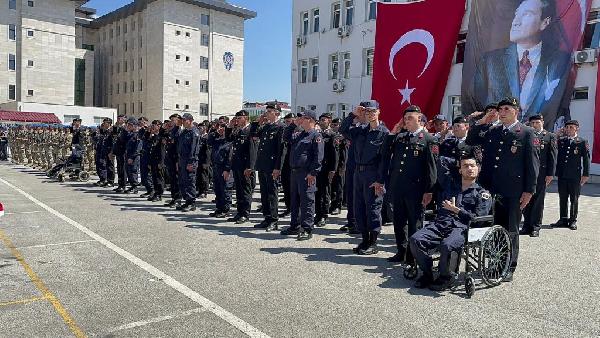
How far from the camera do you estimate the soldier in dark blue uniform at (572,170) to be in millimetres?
9398

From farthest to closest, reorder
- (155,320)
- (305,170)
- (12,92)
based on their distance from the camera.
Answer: (12,92)
(305,170)
(155,320)

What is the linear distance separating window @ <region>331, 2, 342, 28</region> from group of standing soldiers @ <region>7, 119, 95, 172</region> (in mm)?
17059

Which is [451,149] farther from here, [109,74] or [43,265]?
[109,74]

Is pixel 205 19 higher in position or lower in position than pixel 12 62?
higher

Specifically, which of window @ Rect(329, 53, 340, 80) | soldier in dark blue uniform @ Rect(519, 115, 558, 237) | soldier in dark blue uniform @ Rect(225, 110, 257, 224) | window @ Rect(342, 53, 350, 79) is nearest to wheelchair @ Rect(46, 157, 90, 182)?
soldier in dark blue uniform @ Rect(225, 110, 257, 224)

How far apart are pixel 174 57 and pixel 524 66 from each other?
5234 cm

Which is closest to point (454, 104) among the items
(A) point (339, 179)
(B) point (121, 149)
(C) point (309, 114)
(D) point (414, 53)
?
(D) point (414, 53)

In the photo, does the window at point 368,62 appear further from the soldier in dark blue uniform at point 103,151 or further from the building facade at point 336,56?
the soldier in dark blue uniform at point 103,151

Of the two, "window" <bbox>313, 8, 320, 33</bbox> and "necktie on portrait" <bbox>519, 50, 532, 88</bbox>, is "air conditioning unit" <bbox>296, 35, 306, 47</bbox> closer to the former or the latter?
"window" <bbox>313, 8, 320, 33</bbox>

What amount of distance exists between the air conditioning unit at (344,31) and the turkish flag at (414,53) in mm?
3987

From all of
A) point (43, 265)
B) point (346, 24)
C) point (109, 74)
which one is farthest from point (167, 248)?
point (109, 74)

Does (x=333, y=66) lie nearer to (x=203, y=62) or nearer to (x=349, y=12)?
(x=349, y=12)

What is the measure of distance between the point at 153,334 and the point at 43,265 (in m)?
2.77

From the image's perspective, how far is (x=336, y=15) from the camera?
3133 centimetres
